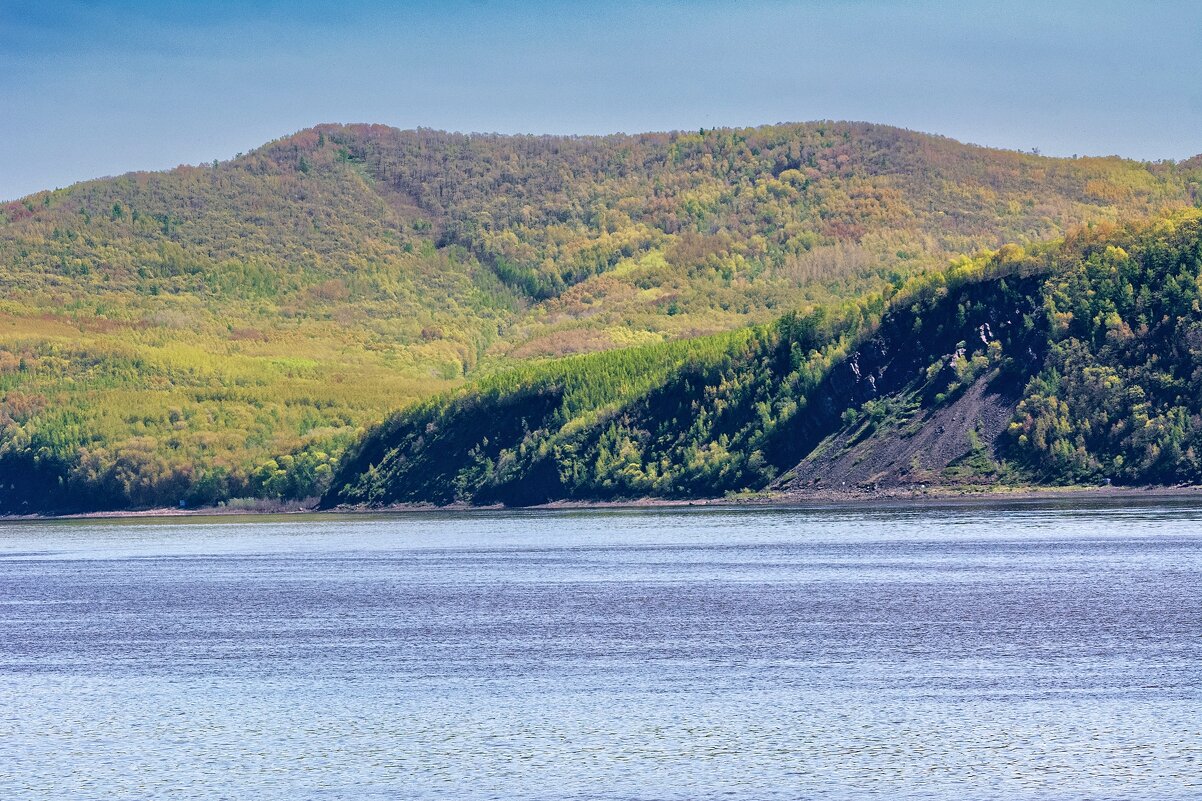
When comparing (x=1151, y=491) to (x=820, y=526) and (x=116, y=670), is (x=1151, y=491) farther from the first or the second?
(x=116, y=670)

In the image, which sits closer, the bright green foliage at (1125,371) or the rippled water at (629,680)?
the rippled water at (629,680)

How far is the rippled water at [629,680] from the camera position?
40.4 m

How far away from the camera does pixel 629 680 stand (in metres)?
53.2

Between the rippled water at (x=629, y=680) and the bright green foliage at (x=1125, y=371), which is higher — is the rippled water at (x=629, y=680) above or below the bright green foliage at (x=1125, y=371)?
below

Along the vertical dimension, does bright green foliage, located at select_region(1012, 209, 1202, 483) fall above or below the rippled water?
above

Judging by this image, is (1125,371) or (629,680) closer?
(629,680)

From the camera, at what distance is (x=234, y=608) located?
3159 inches

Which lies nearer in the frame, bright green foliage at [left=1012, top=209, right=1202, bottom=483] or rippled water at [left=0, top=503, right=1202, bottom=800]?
rippled water at [left=0, top=503, right=1202, bottom=800]

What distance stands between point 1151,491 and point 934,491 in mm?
21751

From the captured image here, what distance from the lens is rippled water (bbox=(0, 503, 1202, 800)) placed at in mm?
40375

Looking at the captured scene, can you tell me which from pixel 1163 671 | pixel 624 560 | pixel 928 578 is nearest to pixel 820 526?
pixel 624 560

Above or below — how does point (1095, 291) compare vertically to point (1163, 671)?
above

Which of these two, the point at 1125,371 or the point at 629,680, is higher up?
the point at 1125,371

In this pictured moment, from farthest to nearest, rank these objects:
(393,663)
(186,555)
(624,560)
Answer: (186,555) < (624,560) < (393,663)
